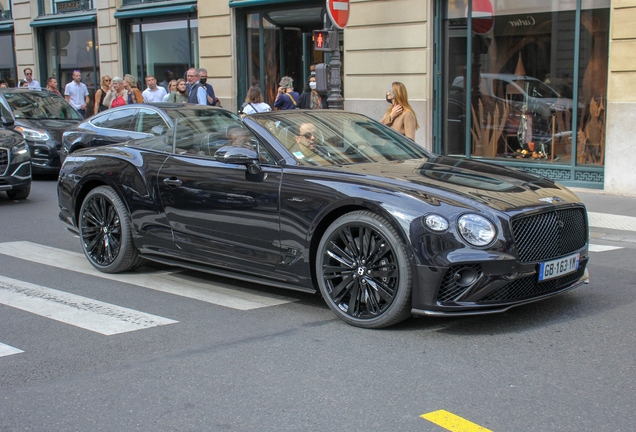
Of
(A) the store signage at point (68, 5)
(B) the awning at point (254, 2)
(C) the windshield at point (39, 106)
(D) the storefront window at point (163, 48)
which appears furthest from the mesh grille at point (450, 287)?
(A) the store signage at point (68, 5)

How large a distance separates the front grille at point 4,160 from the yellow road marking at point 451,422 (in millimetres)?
9752

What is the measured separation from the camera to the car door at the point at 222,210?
19.7 feet

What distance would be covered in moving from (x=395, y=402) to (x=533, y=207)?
184cm

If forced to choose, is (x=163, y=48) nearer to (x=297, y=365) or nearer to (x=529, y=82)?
(x=529, y=82)

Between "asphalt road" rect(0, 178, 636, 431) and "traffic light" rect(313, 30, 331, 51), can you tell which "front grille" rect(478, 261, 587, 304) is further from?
"traffic light" rect(313, 30, 331, 51)

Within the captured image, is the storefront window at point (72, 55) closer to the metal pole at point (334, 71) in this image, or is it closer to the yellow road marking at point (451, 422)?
the metal pole at point (334, 71)

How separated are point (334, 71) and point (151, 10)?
404 inches

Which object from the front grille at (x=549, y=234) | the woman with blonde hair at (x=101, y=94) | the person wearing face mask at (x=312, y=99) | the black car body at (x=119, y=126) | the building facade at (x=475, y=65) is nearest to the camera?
A: the front grille at (x=549, y=234)

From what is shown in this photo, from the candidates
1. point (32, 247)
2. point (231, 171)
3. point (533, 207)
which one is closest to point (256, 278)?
point (231, 171)

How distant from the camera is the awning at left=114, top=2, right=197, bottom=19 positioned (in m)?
20.4

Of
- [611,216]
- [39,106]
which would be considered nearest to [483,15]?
[611,216]

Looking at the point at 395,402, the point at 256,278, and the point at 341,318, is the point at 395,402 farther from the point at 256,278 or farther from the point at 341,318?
the point at 256,278

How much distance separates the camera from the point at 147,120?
39.2ft

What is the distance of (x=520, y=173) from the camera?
248 inches
